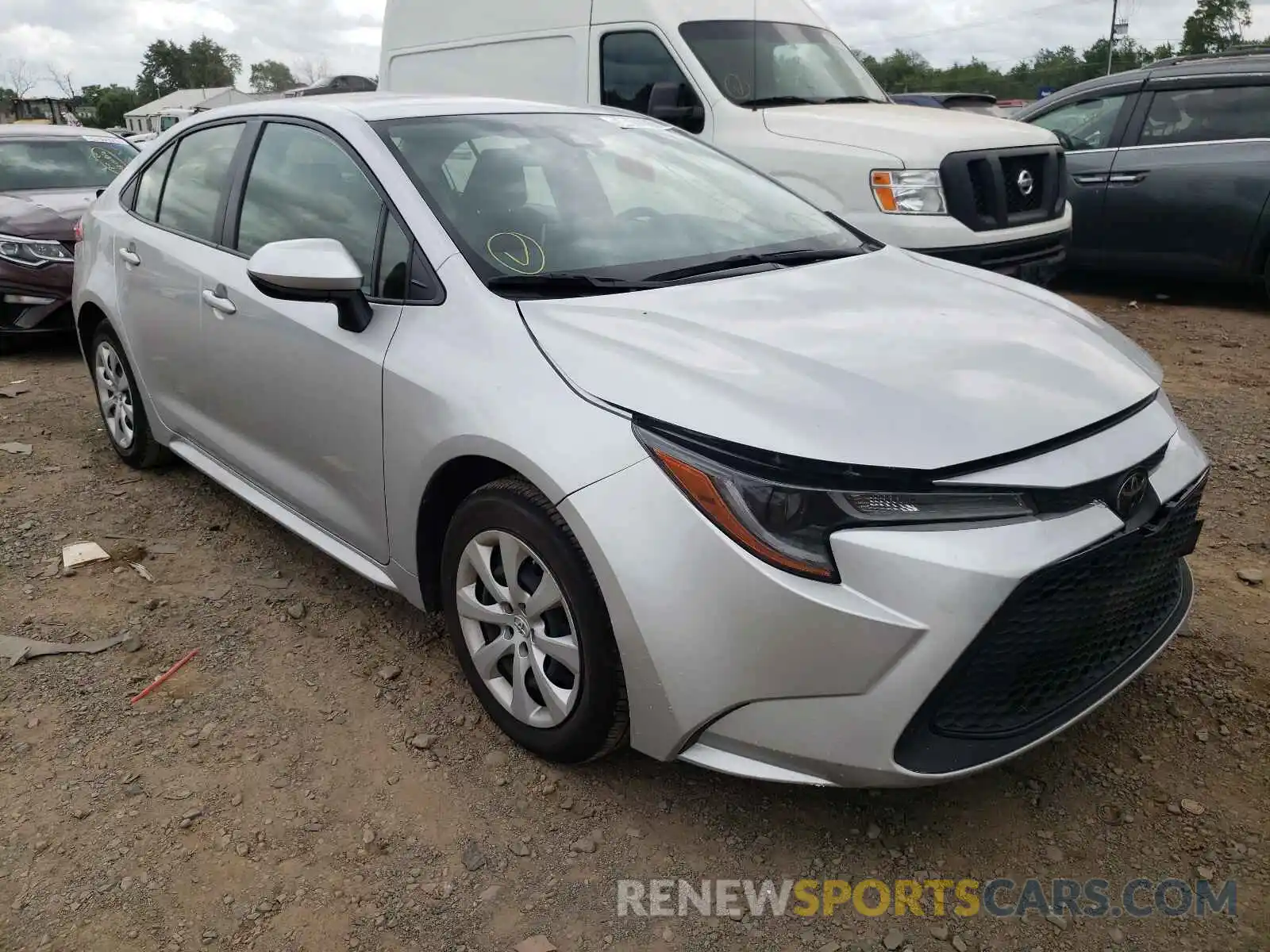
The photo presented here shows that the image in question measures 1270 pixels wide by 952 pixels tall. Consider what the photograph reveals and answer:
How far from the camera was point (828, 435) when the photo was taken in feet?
6.37

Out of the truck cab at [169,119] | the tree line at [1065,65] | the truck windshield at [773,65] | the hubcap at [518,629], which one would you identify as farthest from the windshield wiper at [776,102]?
the tree line at [1065,65]

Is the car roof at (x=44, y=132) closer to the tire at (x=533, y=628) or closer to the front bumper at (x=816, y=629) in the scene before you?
the tire at (x=533, y=628)

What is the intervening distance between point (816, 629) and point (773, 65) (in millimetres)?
5370

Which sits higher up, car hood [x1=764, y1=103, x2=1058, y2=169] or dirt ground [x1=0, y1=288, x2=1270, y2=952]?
car hood [x1=764, y1=103, x2=1058, y2=169]

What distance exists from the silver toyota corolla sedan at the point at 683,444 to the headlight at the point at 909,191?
2.34m

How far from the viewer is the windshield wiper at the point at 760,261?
2.68m

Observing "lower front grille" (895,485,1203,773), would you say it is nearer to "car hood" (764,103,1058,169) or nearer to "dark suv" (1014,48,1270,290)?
"car hood" (764,103,1058,169)

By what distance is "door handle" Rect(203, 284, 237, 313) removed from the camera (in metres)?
3.24

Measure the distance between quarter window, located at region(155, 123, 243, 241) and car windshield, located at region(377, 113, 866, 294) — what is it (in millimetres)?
932

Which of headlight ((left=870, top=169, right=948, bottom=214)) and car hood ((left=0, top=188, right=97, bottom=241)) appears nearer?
headlight ((left=870, top=169, right=948, bottom=214))

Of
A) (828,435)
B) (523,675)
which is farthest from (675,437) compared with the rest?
(523,675)

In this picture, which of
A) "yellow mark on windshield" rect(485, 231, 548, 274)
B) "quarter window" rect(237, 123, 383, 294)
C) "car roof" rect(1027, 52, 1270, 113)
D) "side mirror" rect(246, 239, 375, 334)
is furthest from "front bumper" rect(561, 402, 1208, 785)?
"car roof" rect(1027, 52, 1270, 113)

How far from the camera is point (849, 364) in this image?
7.11 feet

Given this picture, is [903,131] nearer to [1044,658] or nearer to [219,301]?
[219,301]
